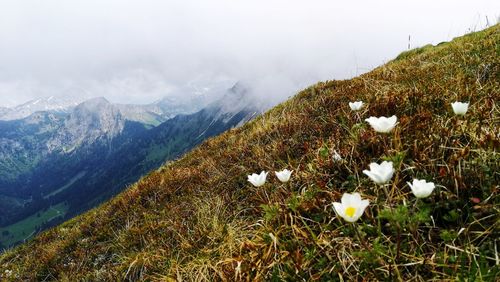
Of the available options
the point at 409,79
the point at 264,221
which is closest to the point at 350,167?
the point at 264,221

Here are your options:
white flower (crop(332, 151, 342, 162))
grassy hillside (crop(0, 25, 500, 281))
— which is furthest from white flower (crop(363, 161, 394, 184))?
white flower (crop(332, 151, 342, 162))

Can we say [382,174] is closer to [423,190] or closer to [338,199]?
[423,190]

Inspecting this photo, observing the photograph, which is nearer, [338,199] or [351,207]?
[351,207]

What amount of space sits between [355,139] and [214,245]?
Answer: 235 cm

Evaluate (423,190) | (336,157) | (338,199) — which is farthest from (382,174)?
(336,157)

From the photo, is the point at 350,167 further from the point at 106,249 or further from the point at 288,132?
the point at 106,249

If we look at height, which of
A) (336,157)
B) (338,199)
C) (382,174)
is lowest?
(338,199)

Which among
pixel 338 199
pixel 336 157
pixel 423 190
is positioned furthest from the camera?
pixel 336 157

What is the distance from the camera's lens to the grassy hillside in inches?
129

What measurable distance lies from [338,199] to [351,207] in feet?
5.39

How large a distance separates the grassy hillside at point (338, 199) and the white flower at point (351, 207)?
0.24 metres

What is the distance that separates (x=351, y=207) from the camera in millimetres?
2713

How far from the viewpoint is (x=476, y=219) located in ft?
10.9

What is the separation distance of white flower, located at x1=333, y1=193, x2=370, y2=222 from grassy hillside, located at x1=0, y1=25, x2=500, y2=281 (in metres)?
0.24
